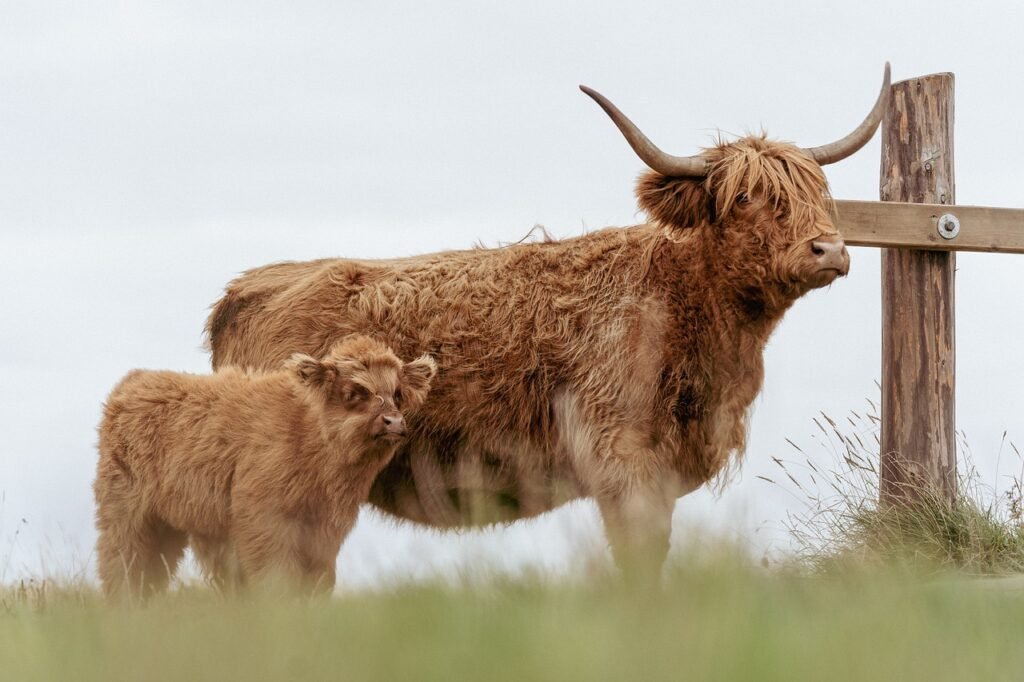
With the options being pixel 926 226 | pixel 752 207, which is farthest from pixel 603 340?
pixel 926 226

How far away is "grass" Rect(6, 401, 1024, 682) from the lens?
10.5 ft

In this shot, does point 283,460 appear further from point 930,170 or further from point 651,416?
point 930,170

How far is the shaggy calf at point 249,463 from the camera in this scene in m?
6.12

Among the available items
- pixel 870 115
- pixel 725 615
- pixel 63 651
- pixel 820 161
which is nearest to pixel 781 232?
pixel 820 161

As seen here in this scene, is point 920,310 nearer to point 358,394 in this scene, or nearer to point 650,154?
point 650,154

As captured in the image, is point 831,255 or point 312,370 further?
point 831,255

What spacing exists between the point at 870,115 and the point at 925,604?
436 centimetres

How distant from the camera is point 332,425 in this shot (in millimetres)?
6188

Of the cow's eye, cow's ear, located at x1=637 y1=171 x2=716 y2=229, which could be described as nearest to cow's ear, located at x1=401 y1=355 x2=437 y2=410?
the cow's eye

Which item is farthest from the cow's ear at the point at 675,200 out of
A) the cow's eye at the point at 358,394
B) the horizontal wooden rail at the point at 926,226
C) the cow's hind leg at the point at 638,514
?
the cow's eye at the point at 358,394

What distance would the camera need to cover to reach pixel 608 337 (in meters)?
7.15

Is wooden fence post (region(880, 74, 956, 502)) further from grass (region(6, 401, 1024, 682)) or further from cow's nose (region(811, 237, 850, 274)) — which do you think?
grass (region(6, 401, 1024, 682))

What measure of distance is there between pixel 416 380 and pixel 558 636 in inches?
134

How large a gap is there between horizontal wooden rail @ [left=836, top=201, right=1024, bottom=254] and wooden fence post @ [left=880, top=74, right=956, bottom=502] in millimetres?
171
